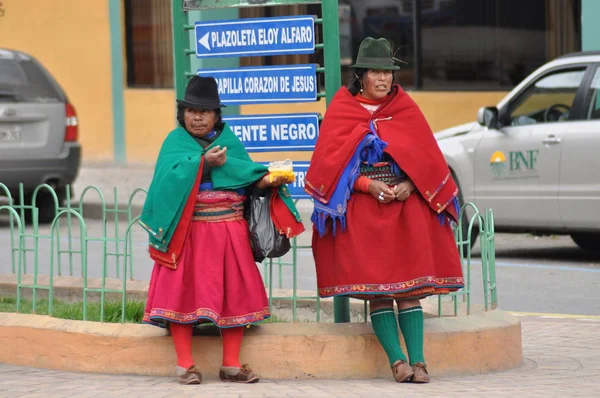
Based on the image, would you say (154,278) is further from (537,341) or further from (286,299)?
(537,341)

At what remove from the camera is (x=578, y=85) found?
1176cm

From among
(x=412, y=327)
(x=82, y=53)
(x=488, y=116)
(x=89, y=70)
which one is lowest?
(x=412, y=327)

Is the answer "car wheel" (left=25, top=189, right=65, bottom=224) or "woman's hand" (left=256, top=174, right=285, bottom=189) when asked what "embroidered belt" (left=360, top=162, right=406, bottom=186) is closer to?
"woman's hand" (left=256, top=174, right=285, bottom=189)

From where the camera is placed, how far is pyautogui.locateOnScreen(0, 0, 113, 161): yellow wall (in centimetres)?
2089

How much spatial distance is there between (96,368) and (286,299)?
53.9 inches

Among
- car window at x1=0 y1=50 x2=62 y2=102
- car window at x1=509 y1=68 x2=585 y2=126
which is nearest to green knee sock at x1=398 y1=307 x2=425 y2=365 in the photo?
car window at x1=509 y1=68 x2=585 y2=126

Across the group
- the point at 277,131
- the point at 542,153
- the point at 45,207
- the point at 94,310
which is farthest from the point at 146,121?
the point at 277,131

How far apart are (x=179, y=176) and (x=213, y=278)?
0.53 meters

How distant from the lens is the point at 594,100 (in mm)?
11609

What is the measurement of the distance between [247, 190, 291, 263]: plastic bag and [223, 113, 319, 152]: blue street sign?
902 mm

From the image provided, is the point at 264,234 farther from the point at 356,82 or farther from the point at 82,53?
the point at 82,53

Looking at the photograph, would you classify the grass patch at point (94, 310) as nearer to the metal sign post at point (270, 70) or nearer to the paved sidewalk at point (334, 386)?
the paved sidewalk at point (334, 386)

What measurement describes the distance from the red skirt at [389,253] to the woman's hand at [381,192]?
0.05 m

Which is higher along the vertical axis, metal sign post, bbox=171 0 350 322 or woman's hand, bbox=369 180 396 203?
metal sign post, bbox=171 0 350 322
